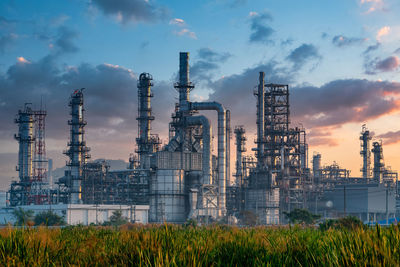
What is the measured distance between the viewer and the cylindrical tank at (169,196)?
87875mm

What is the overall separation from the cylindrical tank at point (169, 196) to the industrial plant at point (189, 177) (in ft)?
0.59

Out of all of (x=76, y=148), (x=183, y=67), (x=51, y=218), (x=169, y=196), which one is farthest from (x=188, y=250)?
(x=76, y=148)

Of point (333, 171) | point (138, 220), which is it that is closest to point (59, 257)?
point (138, 220)

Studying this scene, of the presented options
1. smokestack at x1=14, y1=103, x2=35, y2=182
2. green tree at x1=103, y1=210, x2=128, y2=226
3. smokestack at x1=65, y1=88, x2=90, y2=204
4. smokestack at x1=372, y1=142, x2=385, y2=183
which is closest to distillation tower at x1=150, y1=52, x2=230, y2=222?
green tree at x1=103, y1=210, x2=128, y2=226

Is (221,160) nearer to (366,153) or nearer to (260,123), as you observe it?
(260,123)

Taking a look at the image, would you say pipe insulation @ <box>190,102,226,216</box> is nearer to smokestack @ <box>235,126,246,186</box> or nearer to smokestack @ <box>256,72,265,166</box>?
smokestack @ <box>256,72,265,166</box>

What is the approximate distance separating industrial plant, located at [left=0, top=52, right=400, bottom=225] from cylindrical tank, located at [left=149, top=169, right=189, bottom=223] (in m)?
0.18

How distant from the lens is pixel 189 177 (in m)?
91.5

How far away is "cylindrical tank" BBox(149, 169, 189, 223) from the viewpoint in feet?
288

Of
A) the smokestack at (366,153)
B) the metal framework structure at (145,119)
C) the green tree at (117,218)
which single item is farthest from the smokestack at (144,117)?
the smokestack at (366,153)

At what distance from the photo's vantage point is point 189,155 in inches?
3627

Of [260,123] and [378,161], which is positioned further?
[378,161]

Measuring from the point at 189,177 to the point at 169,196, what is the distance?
5.53 m

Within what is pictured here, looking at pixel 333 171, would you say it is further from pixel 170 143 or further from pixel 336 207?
pixel 170 143
